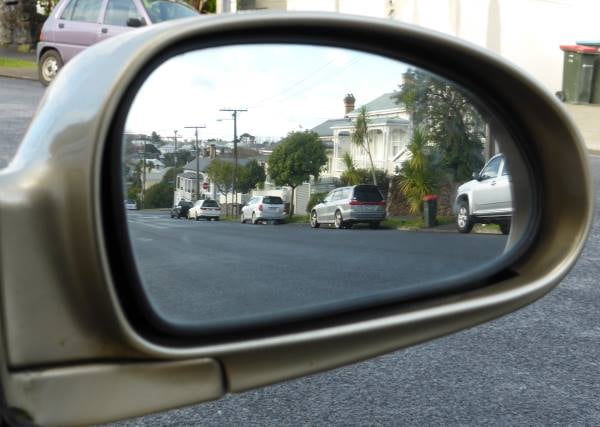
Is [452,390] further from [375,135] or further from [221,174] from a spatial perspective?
[221,174]

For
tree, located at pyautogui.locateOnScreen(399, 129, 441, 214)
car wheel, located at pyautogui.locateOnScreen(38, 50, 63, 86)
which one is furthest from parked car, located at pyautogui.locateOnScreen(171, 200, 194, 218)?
car wheel, located at pyautogui.locateOnScreen(38, 50, 63, 86)

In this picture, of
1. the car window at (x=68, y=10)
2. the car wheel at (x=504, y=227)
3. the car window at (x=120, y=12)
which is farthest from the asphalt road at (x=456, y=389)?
the car window at (x=68, y=10)

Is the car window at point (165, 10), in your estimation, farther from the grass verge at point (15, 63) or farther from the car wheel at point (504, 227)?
the car wheel at point (504, 227)

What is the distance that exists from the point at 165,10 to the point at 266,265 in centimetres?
1351

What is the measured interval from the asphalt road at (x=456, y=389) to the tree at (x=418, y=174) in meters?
1.81

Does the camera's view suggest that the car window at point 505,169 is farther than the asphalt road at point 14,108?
No

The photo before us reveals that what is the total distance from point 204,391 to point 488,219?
2.00 ft

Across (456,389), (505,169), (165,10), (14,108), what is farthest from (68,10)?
(505,169)

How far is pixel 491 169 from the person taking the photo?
140cm

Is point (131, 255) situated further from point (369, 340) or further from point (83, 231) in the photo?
point (369, 340)

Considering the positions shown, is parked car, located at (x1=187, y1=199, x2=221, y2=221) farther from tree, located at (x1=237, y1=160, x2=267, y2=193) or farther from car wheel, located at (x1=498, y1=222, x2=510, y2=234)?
car wheel, located at (x1=498, y1=222, x2=510, y2=234)

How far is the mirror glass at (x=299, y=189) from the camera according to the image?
103cm

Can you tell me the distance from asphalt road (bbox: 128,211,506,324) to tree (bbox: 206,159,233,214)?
0.05 metres

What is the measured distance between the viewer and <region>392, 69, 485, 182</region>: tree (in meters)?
1.28
